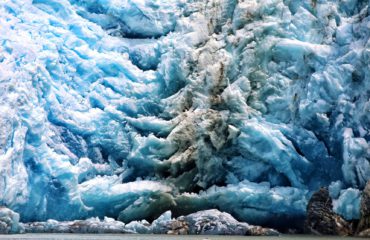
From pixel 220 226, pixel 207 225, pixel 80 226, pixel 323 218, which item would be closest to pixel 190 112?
pixel 207 225

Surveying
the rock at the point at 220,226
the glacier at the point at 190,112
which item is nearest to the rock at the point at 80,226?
the glacier at the point at 190,112

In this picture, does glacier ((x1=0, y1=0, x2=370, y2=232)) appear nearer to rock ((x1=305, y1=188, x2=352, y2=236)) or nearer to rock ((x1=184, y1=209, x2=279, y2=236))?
rock ((x1=305, y1=188, x2=352, y2=236))

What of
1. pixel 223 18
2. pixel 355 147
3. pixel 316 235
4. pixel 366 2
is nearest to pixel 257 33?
pixel 223 18

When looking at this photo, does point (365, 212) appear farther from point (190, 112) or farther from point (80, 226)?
point (80, 226)

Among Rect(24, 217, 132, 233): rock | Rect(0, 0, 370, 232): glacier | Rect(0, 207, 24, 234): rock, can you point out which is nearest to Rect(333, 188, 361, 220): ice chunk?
Rect(0, 0, 370, 232): glacier

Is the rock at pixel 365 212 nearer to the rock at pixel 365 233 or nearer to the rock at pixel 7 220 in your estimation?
the rock at pixel 365 233

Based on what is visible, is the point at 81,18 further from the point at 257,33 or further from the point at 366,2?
the point at 366,2
